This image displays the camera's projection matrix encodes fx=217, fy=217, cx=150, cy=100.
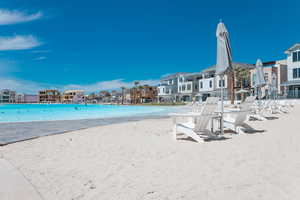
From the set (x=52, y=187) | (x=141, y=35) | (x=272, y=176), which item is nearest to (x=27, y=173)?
(x=52, y=187)

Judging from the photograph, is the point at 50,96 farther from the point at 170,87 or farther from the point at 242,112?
the point at 242,112

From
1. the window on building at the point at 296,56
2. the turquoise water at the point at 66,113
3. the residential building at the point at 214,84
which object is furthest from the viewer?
the residential building at the point at 214,84

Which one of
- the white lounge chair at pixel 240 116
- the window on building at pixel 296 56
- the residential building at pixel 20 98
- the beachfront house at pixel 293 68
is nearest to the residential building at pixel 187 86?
the beachfront house at pixel 293 68

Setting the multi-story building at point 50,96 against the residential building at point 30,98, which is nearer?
the multi-story building at point 50,96

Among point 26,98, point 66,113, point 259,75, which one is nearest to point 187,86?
point 66,113

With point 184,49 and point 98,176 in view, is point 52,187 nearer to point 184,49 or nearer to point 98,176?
point 98,176

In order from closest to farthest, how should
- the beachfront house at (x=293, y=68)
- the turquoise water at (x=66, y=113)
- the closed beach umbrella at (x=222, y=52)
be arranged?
the closed beach umbrella at (x=222, y=52) < the turquoise water at (x=66, y=113) < the beachfront house at (x=293, y=68)

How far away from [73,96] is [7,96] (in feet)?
98.8

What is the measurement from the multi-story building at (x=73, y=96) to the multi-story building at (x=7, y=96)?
23.4 m

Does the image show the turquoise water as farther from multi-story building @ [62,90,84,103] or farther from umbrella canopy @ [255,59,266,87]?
multi-story building @ [62,90,84,103]

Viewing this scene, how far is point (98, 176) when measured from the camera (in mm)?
3021

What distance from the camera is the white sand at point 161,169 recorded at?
2.44 meters

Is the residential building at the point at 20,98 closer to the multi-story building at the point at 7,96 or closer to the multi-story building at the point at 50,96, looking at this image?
the multi-story building at the point at 7,96

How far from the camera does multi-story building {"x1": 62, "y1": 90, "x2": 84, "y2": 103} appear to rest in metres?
96.8
